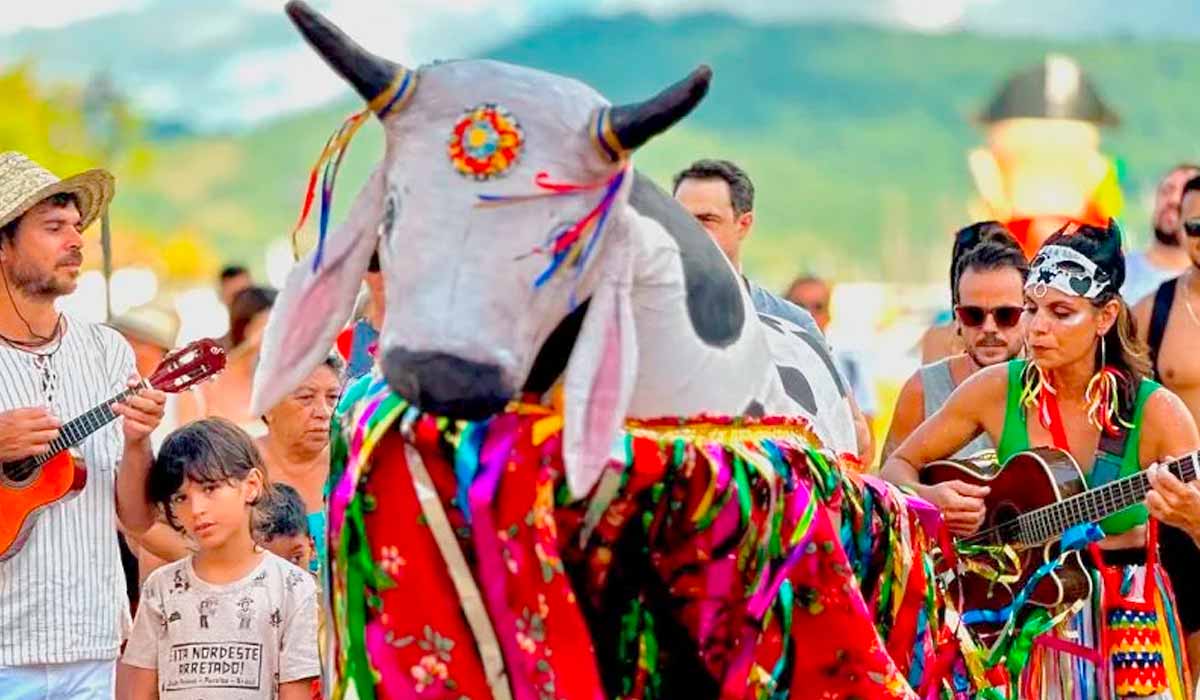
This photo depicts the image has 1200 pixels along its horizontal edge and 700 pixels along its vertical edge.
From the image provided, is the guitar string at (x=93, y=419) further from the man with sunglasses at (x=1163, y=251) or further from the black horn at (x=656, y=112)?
the man with sunglasses at (x=1163, y=251)

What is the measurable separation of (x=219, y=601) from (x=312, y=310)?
2088 millimetres

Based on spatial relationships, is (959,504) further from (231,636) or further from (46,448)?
(46,448)

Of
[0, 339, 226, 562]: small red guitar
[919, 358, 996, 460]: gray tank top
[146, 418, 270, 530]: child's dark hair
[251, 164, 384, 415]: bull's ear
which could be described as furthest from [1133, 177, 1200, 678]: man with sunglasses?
[251, 164, 384, 415]: bull's ear

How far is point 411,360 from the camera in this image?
5031mm

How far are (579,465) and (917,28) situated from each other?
180215mm

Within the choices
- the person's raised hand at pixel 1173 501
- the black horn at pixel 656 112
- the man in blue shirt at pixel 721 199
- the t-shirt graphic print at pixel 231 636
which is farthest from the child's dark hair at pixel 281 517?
the black horn at pixel 656 112

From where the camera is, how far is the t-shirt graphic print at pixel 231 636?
738 cm

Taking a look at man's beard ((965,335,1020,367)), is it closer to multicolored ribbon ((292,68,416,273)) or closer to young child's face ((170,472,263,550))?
young child's face ((170,472,263,550))

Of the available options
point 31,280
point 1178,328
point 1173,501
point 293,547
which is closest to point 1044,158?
point 1178,328

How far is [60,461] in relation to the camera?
7594 mm

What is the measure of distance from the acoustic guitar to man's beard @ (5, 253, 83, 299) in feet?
8.86

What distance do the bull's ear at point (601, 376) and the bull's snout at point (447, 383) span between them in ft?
0.69

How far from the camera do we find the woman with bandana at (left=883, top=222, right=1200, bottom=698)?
7.46m

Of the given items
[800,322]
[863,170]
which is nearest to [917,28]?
[863,170]
